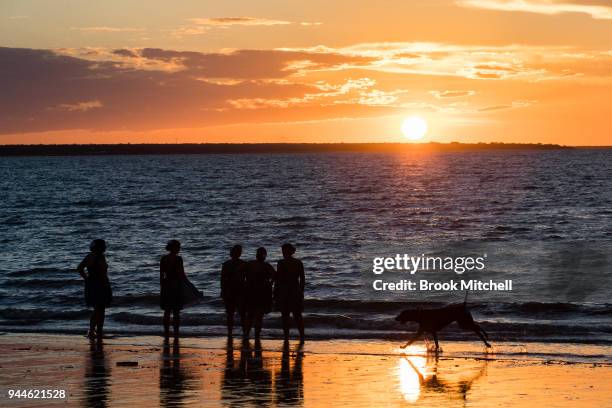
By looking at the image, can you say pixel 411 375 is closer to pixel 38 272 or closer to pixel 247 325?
pixel 247 325

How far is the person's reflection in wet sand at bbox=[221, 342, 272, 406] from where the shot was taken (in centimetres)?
1273

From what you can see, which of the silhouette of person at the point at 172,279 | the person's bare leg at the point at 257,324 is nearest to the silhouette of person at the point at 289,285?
the person's bare leg at the point at 257,324

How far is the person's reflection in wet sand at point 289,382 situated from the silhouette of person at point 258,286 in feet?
4.49

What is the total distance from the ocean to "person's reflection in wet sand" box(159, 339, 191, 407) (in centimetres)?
480

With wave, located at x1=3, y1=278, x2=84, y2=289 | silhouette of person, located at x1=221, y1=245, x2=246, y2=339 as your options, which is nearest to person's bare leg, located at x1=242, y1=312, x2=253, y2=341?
silhouette of person, located at x1=221, y1=245, x2=246, y2=339

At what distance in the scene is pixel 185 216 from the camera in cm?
7106

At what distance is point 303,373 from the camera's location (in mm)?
14930

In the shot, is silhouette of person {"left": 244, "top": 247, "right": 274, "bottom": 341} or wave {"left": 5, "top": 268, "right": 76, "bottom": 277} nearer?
silhouette of person {"left": 244, "top": 247, "right": 274, "bottom": 341}

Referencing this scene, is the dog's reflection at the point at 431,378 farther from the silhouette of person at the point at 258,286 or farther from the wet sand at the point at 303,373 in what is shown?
the silhouette of person at the point at 258,286

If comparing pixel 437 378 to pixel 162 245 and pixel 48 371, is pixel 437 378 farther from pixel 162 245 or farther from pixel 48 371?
pixel 162 245

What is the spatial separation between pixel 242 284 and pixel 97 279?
8.39 ft

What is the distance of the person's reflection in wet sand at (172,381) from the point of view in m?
12.6

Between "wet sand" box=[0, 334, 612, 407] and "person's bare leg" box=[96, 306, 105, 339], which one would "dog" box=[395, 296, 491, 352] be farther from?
"person's bare leg" box=[96, 306, 105, 339]

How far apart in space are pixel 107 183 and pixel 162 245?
7763 centimetres
